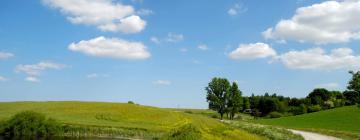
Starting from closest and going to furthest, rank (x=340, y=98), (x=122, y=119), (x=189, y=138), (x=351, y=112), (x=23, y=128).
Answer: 1. (x=189, y=138)
2. (x=23, y=128)
3. (x=122, y=119)
4. (x=351, y=112)
5. (x=340, y=98)

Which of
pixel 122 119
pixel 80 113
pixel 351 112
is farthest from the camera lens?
pixel 351 112

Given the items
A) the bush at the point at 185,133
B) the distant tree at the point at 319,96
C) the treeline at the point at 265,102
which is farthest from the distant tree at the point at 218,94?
the bush at the point at 185,133

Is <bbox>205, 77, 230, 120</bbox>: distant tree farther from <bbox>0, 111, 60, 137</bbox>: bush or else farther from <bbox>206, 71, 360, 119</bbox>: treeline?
<bbox>0, 111, 60, 137</bbox>: bush

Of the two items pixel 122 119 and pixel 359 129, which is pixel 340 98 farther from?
pixel 122 119

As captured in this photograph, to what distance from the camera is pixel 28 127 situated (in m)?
69.6

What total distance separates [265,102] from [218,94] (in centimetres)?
4405

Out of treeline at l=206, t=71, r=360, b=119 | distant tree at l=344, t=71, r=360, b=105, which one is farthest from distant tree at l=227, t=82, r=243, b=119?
distant tree at l=344, t=71, r=360, b=105

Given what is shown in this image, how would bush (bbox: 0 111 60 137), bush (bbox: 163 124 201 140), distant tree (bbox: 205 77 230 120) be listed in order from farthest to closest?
distant tree (bbox: 205 77 230 120)
bush (bbox: 0 111 60 137)
bush (bbox: 163 124 201 140)

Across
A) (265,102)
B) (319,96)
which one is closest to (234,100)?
(265,102)

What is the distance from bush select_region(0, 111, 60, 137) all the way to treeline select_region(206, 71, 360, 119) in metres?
53.2

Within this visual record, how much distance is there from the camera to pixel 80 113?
8744 cm

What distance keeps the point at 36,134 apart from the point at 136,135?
56.5 ft

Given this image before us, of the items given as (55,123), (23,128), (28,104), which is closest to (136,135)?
(55,123)

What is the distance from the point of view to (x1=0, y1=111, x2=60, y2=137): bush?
68875 mm
